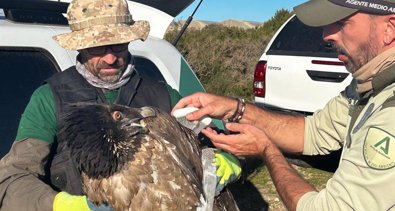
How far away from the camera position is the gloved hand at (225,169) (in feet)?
10.2

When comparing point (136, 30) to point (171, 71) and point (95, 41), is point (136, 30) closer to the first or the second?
point (95, 41)

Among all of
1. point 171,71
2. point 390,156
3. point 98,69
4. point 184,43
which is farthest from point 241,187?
point 184,43

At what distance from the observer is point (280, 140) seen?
3877 mm

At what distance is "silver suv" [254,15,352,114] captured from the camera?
24.6 feet

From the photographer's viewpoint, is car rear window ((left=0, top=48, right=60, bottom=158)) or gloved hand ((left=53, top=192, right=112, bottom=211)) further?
car rear window ((left=0, top=48, right=60, bottom=158))

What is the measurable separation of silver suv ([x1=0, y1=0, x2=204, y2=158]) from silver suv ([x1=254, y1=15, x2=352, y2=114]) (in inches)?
141

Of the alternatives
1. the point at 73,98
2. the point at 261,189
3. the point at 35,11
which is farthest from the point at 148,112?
the point at 261,189

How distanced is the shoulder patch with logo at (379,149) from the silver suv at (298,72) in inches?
194

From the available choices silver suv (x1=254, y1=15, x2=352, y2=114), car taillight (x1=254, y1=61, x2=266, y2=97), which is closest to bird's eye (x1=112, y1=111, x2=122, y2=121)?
silver suv (x1=254, y1=15, x2=352, y2=114)

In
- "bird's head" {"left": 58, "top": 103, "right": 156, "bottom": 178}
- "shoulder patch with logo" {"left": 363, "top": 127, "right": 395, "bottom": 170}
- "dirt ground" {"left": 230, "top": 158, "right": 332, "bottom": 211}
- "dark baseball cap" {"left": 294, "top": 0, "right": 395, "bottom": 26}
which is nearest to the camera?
"shoulder patch with logo" {"left": 363, "top": 127, "right": 395, "bottom": 170}

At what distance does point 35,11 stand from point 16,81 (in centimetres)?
55

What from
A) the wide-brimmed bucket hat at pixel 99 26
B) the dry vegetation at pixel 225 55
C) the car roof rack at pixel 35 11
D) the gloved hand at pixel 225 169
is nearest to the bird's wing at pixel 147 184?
the gloved hand at pixel 225 169

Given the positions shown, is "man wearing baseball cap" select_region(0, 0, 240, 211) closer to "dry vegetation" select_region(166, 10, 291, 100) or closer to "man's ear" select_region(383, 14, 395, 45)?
"man's ear" select_region(383, 14, 395, 45)

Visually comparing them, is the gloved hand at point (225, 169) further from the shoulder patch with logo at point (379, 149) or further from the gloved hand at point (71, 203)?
the shoulder patch with logo at point (379, 149)
